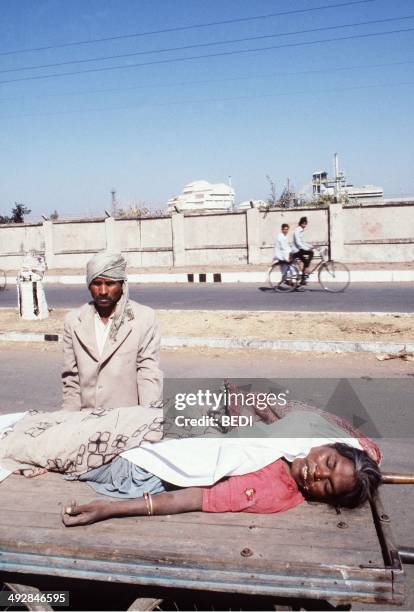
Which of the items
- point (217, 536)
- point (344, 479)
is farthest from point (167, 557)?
point (344, 479)

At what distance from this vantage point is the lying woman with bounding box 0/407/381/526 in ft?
7.93

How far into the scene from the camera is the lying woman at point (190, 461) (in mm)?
2418

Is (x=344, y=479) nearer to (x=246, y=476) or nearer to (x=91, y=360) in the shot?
(x=246, y=476)

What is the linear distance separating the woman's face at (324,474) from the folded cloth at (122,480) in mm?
658

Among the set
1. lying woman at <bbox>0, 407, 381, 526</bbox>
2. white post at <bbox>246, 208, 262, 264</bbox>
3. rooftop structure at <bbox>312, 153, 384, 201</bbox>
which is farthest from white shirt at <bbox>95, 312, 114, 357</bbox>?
rooftop structure at <bbox>312, 153, 384, 201</bbox>

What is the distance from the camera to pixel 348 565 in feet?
6.42

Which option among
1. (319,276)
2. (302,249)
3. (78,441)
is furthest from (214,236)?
(78,441)

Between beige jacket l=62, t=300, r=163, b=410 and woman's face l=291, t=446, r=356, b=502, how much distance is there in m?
1.21

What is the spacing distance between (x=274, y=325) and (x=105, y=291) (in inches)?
260

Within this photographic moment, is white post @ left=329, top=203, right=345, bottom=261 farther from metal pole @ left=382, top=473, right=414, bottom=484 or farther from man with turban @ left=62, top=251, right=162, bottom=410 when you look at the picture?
metal pole @ left=382, top=473, right=414, bottom=484

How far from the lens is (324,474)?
8.14 feet

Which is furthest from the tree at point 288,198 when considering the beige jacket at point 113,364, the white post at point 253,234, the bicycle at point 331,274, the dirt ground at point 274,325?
the beige jacket at point 113,364

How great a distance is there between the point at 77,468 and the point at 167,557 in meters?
0.89

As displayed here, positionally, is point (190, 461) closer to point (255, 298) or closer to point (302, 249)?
point (255, 298)
